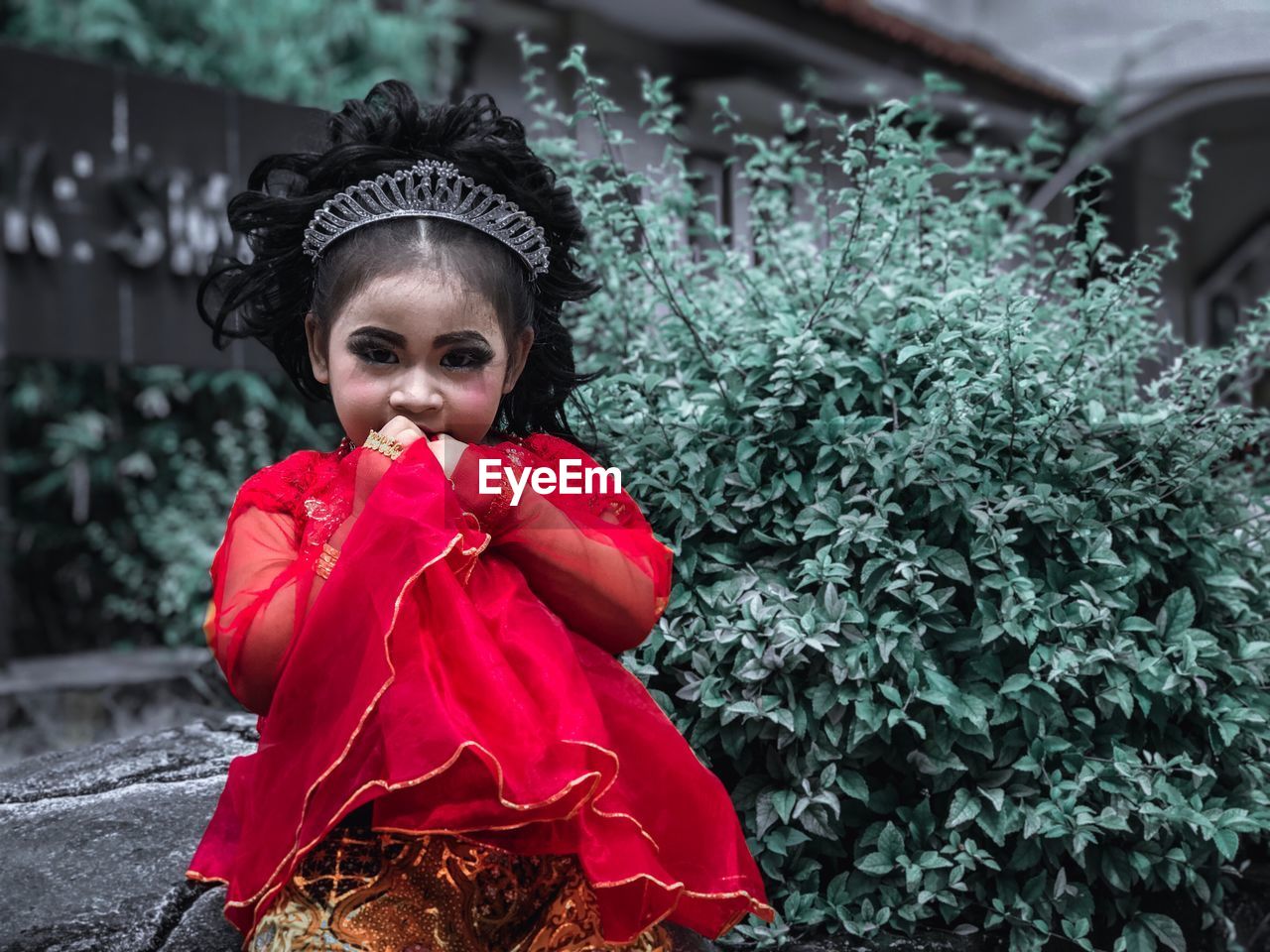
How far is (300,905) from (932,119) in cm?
237

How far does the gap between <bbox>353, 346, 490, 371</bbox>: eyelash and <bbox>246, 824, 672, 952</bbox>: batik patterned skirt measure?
0.67m

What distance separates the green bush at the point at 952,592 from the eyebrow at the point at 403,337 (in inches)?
31.0

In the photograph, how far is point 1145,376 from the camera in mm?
3336

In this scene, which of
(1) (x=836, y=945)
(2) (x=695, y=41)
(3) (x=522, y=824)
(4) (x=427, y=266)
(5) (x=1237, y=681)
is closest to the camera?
(3) (x=522, y=824)

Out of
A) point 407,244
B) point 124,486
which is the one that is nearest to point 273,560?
point 407,244

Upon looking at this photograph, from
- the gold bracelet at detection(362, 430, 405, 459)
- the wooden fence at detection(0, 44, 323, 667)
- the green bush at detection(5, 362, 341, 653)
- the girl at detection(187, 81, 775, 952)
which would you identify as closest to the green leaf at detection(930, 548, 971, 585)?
the girl at detection(187, 81, 775, 952)

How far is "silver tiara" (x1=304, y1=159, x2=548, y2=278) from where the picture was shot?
77.4 inches

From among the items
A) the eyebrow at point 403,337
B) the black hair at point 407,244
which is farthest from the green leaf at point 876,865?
the eyebrow at point 403,337

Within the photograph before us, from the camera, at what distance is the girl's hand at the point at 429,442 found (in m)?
1.85

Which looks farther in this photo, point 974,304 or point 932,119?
point 932,119

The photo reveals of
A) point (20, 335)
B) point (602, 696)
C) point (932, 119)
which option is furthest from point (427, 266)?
point (20, 335)

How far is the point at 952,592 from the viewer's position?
2.36 meters

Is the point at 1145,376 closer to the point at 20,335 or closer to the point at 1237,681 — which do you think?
the point at 1237,681

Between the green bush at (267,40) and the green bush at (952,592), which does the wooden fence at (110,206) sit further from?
the green bush at (952,592)
